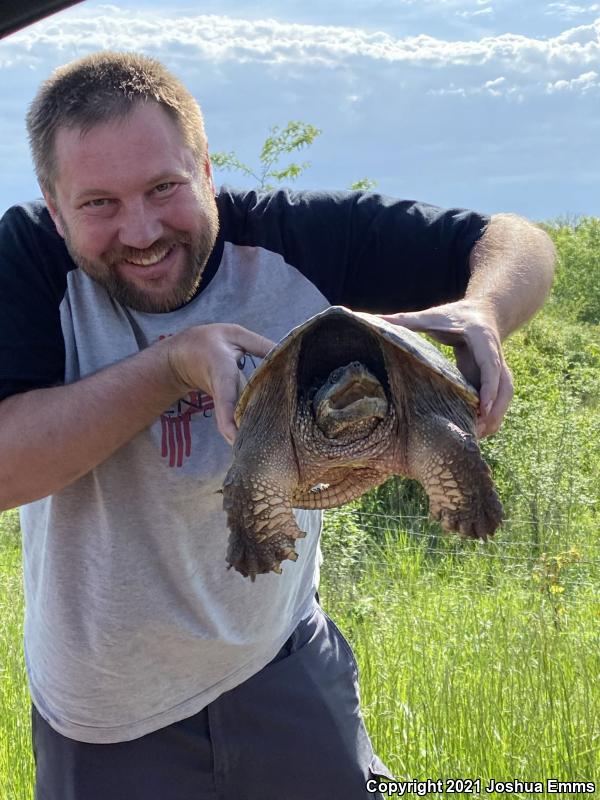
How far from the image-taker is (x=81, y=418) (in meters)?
2.01

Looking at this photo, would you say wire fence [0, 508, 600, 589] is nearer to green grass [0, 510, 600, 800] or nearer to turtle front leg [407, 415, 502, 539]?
green grass [0, 510, 600, 800]

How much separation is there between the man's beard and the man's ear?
0.03 m

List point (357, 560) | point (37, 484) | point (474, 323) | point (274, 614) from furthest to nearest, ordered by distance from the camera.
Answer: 1. point (357, 560)
2. point (274, 614)
3. point (37, 484)
4. point (474, 323)

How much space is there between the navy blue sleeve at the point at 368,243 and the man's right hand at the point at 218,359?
569mm

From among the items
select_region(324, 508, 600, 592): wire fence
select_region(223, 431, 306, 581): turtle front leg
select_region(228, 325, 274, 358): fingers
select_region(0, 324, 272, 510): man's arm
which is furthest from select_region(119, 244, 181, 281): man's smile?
select_region(324, 508, 600, 592): wire fence

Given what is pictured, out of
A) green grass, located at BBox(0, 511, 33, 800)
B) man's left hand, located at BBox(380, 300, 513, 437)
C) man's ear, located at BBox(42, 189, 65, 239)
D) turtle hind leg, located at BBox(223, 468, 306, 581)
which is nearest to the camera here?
turtle hind leg, located at BBox(223, 468, 306, 581)

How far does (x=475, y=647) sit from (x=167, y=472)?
1.97 meters

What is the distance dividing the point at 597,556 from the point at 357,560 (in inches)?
59.1

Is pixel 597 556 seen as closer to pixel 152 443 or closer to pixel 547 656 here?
pixel 547 656

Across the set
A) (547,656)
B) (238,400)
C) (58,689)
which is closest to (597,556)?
(547,656)

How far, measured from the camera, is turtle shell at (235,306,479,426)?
165 centimetres

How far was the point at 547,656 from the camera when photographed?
316 centimetres

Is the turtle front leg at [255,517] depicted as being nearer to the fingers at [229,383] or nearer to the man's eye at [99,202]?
the fingers at [229,383]

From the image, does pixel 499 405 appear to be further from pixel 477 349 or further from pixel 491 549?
pixel 491 549
